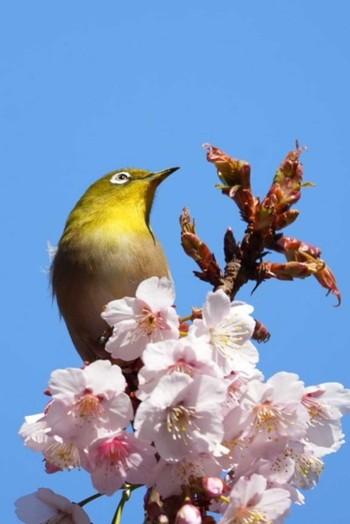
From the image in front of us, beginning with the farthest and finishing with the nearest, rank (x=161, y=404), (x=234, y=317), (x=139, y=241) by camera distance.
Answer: (x=139, y=241)
(x=234, y=317)
(x=161, y=404)

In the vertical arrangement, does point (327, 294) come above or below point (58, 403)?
above

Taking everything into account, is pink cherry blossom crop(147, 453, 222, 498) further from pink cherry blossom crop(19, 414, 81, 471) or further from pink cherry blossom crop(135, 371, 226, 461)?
pink cherry blossom crop(19, 414, 81, 471)

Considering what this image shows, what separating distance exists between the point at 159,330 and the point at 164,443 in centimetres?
43

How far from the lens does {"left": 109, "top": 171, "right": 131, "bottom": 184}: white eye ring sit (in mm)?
6793

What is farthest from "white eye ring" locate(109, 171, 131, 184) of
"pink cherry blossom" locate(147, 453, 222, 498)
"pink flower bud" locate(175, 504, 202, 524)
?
"pink flower bud" locate(175, 504, 202, 524)

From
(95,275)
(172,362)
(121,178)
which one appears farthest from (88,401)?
(121,178)

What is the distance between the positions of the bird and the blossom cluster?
2.49 meters

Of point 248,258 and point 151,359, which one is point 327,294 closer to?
point 248,258

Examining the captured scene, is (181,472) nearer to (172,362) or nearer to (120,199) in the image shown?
(172,362)

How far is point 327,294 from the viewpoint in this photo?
3242mm

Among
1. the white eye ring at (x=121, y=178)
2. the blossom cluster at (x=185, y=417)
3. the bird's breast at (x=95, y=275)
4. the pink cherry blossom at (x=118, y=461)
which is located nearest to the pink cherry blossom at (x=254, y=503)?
the blossom cluster at (x=185, y=417)

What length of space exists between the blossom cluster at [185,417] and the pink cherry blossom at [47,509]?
11 centimetres

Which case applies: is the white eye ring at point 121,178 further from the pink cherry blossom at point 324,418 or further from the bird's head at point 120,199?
the pink cherry blossom at point 324,418

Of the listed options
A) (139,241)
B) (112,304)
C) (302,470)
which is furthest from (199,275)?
(139,241)
